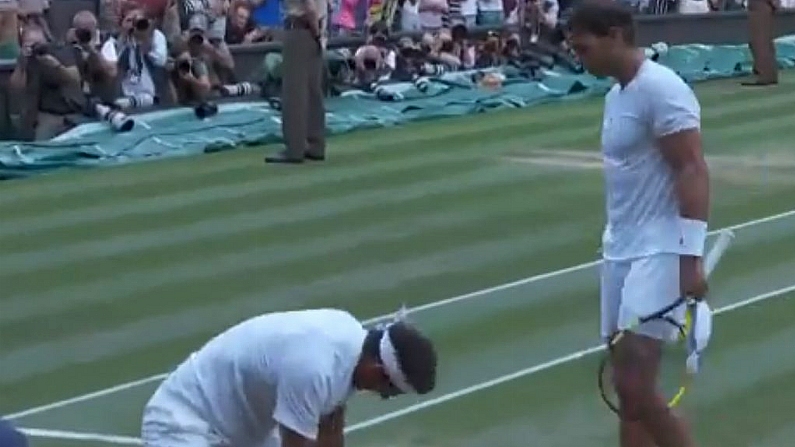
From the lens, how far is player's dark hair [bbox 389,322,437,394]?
5.24 meters

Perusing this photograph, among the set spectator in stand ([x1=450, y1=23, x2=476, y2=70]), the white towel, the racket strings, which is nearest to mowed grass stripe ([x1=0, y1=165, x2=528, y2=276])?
the racket strings

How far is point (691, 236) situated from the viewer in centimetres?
680

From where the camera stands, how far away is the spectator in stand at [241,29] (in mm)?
22266

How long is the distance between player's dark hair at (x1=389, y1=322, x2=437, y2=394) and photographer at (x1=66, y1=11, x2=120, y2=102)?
44.9ft

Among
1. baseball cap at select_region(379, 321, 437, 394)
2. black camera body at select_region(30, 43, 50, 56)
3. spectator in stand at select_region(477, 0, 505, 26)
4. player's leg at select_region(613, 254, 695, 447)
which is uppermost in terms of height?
baseball cap at select_region(379, 321, 437, 394)

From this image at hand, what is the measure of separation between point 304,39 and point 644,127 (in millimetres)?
10714

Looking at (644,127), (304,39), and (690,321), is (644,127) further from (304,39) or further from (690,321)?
(304,39)

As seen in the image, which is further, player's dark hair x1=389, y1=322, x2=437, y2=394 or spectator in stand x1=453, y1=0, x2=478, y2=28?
spectator in stand x1=453, y1=0, x2=478, y2=28

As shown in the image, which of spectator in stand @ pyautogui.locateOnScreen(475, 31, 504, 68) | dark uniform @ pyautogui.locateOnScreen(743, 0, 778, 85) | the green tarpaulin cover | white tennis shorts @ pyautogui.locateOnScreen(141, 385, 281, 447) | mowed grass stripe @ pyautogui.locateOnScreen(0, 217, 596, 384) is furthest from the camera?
spectator in stand @ pyautogui.locateOnScreen(475, 31, 504, 68)

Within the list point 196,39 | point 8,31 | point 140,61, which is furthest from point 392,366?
point 196,39

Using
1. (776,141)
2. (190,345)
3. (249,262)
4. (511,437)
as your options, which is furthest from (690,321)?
(776,141)

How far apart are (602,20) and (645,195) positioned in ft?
2.25

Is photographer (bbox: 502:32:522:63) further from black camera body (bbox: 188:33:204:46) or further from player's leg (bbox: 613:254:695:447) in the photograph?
player's leg (bbox: 613:254:695:447)

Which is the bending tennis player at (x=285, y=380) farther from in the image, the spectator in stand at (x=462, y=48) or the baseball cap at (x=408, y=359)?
the spectator in stand at (x=462, y=48)
